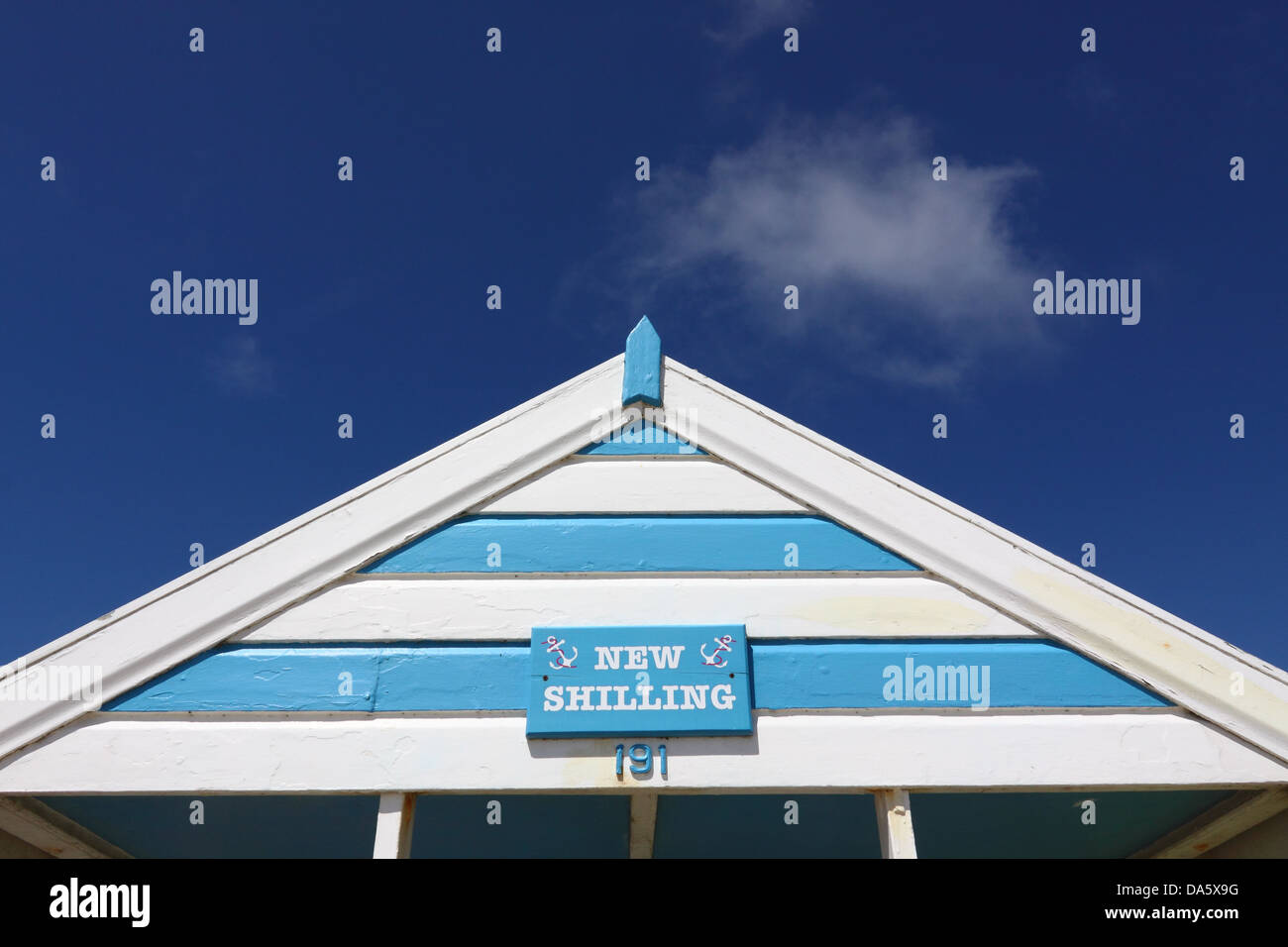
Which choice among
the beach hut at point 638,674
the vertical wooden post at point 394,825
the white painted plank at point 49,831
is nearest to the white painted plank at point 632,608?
the beach hut at point 638,674

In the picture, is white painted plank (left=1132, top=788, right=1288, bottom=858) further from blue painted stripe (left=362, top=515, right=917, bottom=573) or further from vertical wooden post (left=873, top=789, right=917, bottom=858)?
blue painted stripe (left=362, top=515, right=917, bottom=573)

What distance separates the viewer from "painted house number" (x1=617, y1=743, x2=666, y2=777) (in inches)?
123

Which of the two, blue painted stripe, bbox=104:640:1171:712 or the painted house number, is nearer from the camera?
the painted house number

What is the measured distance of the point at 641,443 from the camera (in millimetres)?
3859

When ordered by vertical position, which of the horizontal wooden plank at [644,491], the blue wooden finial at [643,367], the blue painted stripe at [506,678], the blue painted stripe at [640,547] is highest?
the blue wooden finial at [643,367]

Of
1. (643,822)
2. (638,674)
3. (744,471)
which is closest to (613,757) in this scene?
(638,674)

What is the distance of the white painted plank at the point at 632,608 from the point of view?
3.40 metres

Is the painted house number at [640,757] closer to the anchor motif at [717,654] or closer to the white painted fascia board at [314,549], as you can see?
the anchor motif at [717,654]

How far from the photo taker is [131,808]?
3422 mm

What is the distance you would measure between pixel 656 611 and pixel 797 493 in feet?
2.71

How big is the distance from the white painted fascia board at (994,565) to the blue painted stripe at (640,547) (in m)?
0.14

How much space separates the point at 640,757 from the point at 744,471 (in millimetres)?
1324

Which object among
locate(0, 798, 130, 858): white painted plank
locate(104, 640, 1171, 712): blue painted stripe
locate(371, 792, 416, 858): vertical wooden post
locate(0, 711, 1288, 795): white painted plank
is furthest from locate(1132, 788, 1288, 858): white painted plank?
locate(0, 798, 130, 858): white painted plank

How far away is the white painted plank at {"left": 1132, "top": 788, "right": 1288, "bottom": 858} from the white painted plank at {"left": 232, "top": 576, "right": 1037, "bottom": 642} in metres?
1.05
